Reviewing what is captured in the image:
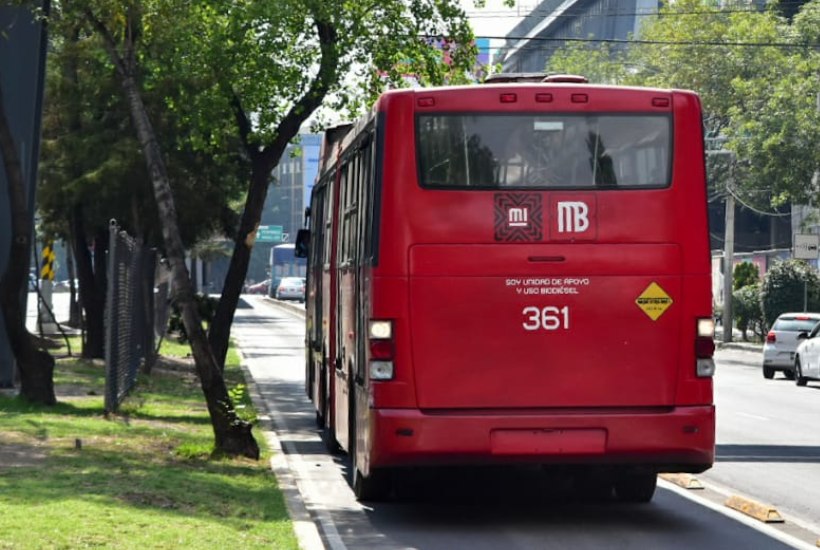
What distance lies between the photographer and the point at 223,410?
1652cm

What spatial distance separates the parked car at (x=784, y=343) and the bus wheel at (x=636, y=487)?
881 inches

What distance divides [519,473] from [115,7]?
6865 millimetres

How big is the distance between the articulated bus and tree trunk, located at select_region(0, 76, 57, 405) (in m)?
9.47

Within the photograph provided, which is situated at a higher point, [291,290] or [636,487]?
[291,290]

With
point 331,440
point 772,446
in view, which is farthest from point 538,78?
point 772,446

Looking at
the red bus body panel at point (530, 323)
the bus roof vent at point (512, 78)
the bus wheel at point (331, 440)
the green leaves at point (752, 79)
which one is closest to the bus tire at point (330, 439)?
the bus wheel at point (331, 440)

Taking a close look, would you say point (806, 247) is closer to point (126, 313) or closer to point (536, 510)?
point (126, 313)

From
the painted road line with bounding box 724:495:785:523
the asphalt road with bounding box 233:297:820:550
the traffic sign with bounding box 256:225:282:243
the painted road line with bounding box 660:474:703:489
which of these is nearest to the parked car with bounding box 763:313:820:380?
the asphalt road with bounding box 233:297:820:550

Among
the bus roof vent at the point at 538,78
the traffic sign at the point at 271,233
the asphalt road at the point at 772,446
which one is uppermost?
the traffic sign at the point at 271,233

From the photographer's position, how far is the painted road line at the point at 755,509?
12979 millimetres

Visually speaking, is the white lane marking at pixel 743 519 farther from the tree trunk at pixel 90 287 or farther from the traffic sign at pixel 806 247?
the traffic sign at pixel 806 247

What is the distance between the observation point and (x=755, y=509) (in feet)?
43.7

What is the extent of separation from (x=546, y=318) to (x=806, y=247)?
A: 34802 millimetres

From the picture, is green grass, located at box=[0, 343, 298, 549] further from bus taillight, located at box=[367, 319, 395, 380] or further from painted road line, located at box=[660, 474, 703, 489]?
painted road line, located at box=[660, 474, 703, 489]
